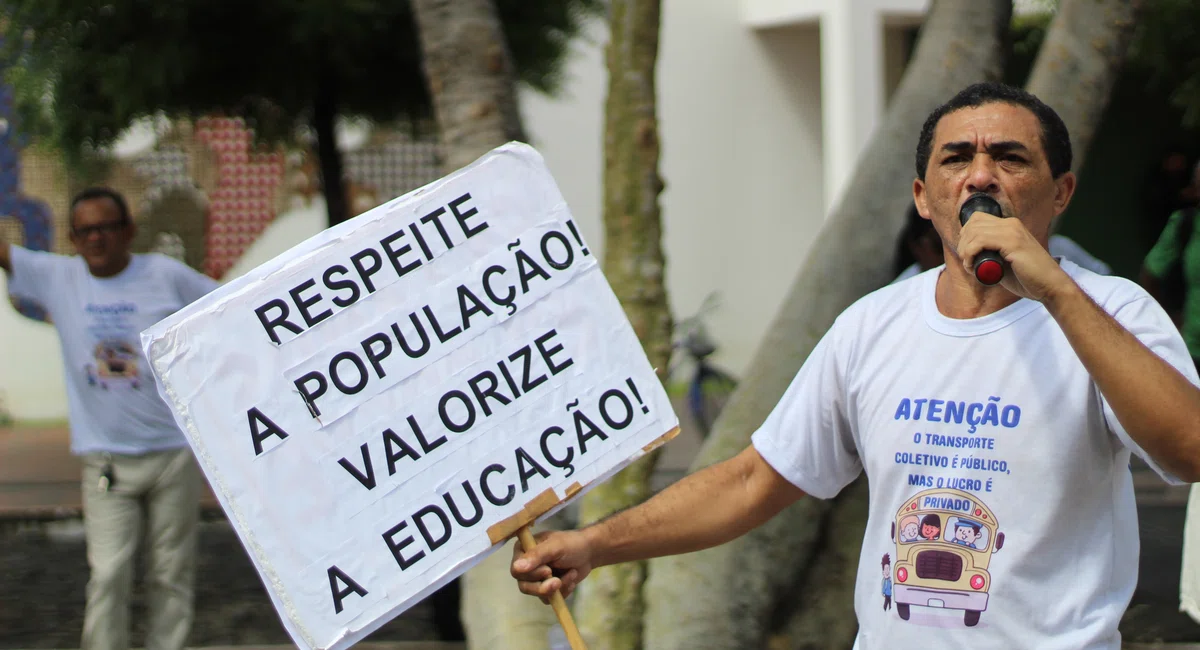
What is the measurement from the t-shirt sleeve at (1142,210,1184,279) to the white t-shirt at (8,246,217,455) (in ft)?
14.1

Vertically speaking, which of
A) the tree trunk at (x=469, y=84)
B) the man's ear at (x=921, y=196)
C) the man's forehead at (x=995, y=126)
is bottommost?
the tree trunk at (x=469, y=84)

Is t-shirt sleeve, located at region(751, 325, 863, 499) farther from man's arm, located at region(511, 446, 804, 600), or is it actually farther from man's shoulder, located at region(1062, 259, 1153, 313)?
man's shoulder, located at region(1062, 259, 1153, 313)

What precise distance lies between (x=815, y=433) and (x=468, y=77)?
2069 mm

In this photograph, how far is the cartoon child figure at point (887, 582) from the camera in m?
2.17

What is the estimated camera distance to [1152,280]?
6.62 m

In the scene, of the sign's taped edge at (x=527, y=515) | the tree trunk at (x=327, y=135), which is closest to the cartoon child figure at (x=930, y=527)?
the sign's taped edge at (x=527, y=515)

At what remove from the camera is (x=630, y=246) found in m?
4.77

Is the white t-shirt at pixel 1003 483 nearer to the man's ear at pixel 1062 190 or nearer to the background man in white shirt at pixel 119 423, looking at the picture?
the man's ear at pixel 1062 190

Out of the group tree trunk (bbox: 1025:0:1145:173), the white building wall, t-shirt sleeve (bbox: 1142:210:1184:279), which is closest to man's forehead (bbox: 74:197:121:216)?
tree trunk (bbox: 1025:0:1145:173)

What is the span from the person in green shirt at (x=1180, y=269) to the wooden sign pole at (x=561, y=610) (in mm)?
4777

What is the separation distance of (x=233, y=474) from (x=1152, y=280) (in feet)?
17.6

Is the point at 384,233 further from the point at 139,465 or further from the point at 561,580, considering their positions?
the point at 139,465

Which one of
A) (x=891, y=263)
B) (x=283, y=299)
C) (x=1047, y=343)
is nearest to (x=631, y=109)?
(x=891, y=263)

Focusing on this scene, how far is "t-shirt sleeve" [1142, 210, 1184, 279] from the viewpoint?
6.55m
